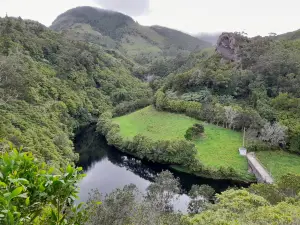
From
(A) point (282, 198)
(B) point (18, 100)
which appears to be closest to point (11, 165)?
(A) point (282, 198)

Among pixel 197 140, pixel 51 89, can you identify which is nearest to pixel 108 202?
pixel 197 140

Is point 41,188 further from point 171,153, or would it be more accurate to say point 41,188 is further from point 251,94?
point 251,94

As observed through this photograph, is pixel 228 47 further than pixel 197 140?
Yes

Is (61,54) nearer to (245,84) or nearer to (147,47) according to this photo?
(245,84)

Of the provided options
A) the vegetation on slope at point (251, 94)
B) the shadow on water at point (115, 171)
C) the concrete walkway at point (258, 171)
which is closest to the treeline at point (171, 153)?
the shadow on water at point (115, 171)

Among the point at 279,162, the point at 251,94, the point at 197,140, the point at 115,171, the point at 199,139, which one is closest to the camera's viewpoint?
the point at 279,162

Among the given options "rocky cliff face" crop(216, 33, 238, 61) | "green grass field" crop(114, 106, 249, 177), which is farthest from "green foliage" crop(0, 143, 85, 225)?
"rocky cliff face" crop(216, 33, 238, 61)
